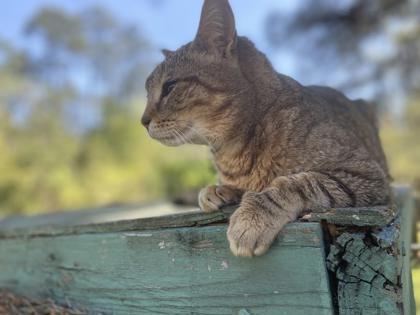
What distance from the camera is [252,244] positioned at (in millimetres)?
1140

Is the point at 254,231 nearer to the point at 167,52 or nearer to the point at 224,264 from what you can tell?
the point at 224,264

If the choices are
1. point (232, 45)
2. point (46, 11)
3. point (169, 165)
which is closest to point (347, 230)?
point (232, 45)

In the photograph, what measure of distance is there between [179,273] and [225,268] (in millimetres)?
178

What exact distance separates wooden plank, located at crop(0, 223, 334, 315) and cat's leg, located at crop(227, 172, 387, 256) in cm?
5

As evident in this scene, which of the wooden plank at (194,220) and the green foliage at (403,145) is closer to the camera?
the wooden plank at (194,220)

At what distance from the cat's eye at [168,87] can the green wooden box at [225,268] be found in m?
0.59

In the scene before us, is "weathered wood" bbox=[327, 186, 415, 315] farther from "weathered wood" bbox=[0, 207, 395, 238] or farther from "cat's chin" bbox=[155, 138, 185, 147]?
"cat's chin" bbox=[155, 138, 185, 147]

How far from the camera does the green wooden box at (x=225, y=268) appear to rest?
3.43 feet

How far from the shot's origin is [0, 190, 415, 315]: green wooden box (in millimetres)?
1044

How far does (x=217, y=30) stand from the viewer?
1.77m

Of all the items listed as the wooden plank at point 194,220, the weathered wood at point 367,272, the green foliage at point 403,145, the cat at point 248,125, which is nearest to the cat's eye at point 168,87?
the cat at point 248,125

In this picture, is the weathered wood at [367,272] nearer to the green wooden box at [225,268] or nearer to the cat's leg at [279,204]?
the green wooden box at [225,268]

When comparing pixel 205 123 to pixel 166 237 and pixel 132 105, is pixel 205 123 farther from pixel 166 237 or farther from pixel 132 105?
pixel 132 105

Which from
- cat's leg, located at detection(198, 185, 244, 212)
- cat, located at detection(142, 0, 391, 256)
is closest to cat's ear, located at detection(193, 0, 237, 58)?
cat, located at detection(142, 0, 391, 256)
